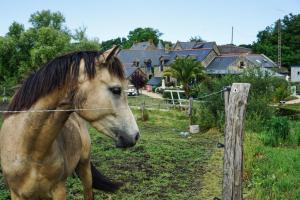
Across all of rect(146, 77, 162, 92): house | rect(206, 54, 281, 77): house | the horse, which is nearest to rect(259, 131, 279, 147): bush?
the horse

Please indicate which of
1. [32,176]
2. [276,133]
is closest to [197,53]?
[276,133]

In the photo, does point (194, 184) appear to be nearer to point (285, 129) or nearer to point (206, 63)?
point (285, 129)

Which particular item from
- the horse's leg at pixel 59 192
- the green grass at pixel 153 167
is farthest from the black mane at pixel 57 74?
the green grass at pixel 153 167

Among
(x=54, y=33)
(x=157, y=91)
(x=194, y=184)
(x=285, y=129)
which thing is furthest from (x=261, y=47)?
(x=194, y=184)

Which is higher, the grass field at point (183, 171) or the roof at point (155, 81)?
the roof at point (155, 81)

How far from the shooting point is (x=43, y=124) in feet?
8.54

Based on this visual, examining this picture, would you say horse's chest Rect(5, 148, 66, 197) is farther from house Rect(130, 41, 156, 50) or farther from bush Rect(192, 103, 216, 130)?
house Rect(130, 41, 156, 50)

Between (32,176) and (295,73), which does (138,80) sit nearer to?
(295,73)

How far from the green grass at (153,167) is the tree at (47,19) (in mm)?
23189

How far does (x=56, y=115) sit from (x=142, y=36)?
75053mm

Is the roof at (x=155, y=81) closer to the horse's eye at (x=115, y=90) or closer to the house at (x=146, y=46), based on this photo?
the house at (x=146, y=46)

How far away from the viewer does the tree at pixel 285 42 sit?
47.2m

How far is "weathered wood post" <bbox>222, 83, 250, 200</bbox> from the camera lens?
9.73 feet

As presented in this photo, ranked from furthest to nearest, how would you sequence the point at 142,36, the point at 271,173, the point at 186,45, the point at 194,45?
the point at 142,36 → the point at 186,45 → the point at 194,45 → the point at 271,173
